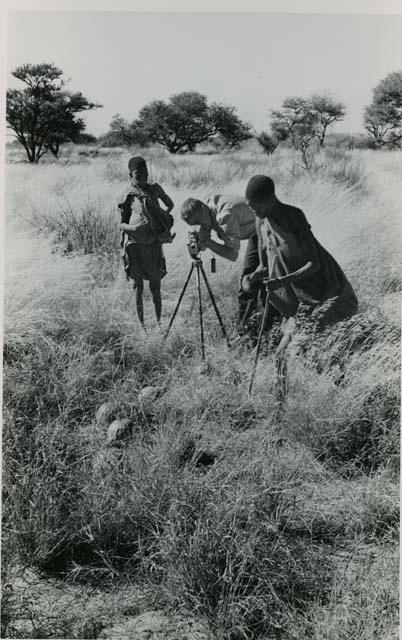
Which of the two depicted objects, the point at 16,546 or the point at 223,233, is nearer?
the point at 16,546

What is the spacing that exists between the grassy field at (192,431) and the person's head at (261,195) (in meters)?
0.05

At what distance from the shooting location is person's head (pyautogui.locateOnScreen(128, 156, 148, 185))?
407cm

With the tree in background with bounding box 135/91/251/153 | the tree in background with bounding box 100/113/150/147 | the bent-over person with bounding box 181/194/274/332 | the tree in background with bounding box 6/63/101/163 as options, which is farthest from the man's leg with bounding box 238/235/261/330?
the tree in background with bounding box 6/63/101/163

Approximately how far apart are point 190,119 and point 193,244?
1.98ft

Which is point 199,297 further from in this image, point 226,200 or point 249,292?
point 226,200

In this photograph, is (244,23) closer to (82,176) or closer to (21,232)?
(82,176)

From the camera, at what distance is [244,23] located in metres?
3.87

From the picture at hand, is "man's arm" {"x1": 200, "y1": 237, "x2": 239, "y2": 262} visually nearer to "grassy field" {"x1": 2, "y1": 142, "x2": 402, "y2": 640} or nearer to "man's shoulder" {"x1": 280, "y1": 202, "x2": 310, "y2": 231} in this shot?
"grassy field" {"x1": 2, "y1": 142, "x2": 402, "y2": 640}

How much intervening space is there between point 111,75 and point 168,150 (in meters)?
0.45

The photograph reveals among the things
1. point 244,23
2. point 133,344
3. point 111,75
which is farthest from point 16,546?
point 244,23

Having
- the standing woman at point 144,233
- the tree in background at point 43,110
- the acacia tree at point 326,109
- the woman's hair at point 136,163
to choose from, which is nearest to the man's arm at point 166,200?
the standing woman at point 144,233

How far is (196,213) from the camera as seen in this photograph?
4.10 m

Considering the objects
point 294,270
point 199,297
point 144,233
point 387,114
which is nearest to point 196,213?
point 144,233

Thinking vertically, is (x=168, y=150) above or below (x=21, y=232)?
above
